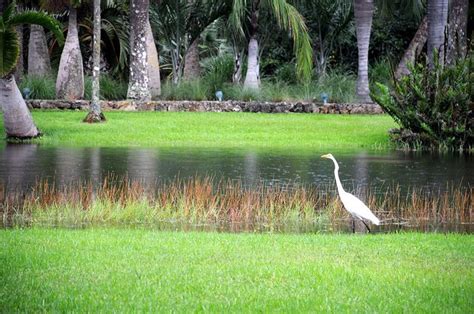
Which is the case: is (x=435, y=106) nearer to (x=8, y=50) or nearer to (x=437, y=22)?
(x=437, y=22)

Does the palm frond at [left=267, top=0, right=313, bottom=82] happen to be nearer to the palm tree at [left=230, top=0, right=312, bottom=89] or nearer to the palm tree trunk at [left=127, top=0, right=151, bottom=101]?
the palm tree at [left=230, top=0, right=312, bottom=89]

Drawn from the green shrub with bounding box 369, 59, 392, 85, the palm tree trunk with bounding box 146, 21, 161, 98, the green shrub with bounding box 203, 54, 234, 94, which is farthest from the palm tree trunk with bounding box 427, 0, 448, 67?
the palm tree trunk with bounding box 146, 21, 161, 98

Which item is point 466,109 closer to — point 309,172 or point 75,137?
point 309,172

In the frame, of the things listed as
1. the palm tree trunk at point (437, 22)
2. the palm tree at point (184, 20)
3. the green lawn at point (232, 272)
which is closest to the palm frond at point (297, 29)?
the palm tree at point (184, 20)

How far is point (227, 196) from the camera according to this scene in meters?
16.1

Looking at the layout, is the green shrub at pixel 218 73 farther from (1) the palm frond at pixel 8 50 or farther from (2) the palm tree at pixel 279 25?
(1) the palm frond at pixel 8 50

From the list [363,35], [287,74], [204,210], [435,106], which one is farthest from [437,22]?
[204,210]

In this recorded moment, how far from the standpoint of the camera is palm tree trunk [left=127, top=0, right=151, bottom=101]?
3406 cm

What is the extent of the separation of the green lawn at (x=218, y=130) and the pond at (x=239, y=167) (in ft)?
4.86

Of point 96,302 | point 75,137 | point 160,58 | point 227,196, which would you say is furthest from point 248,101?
point 96,302

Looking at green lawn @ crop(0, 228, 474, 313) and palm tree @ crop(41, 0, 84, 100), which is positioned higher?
palm tree @ crop(41, 0, 84, 100)

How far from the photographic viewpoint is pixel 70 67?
34.2 meters

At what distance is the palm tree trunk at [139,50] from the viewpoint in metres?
34.1

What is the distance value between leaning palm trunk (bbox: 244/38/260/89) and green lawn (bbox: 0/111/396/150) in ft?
8.45
